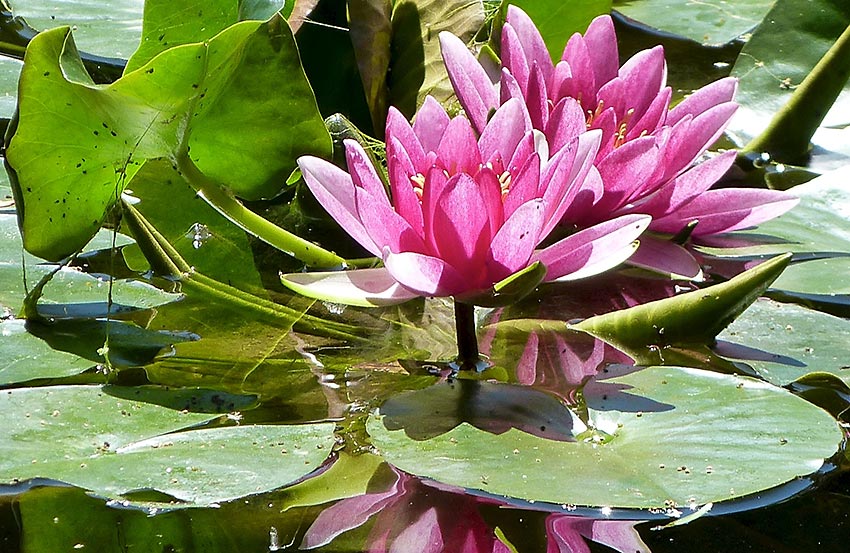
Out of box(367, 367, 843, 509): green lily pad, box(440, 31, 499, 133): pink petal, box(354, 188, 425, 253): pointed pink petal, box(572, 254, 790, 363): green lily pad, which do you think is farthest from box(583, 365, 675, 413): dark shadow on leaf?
box(440, 31, 499, 133): pink petal

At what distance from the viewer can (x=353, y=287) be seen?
1.14 meters

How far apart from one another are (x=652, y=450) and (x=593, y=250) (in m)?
0.24

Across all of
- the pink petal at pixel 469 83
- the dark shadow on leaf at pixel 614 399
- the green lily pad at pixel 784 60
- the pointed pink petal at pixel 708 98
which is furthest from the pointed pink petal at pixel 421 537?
the green lily pad at pixel 784 60

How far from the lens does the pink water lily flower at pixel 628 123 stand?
131 cm

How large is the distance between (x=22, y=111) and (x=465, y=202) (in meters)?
0.48

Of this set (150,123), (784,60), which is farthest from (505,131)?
(784,60)

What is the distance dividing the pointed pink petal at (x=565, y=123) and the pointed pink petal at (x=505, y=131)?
120mm

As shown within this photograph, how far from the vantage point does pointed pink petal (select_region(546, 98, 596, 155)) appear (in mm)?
1308

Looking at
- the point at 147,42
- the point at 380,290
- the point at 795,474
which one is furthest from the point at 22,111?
the point at 795,474

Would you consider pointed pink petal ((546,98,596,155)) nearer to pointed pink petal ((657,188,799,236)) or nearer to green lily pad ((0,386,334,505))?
pointed pink petal ((657,188,799,236))

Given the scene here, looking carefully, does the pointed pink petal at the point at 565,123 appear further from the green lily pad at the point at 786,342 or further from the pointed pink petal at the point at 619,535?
the pointed pink petal at the point at 619,535

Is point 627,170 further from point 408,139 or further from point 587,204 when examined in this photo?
point 408,139

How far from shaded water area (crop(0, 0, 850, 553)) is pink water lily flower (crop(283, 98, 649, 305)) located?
0.36 feet

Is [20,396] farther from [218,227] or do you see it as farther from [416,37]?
[416,37]
